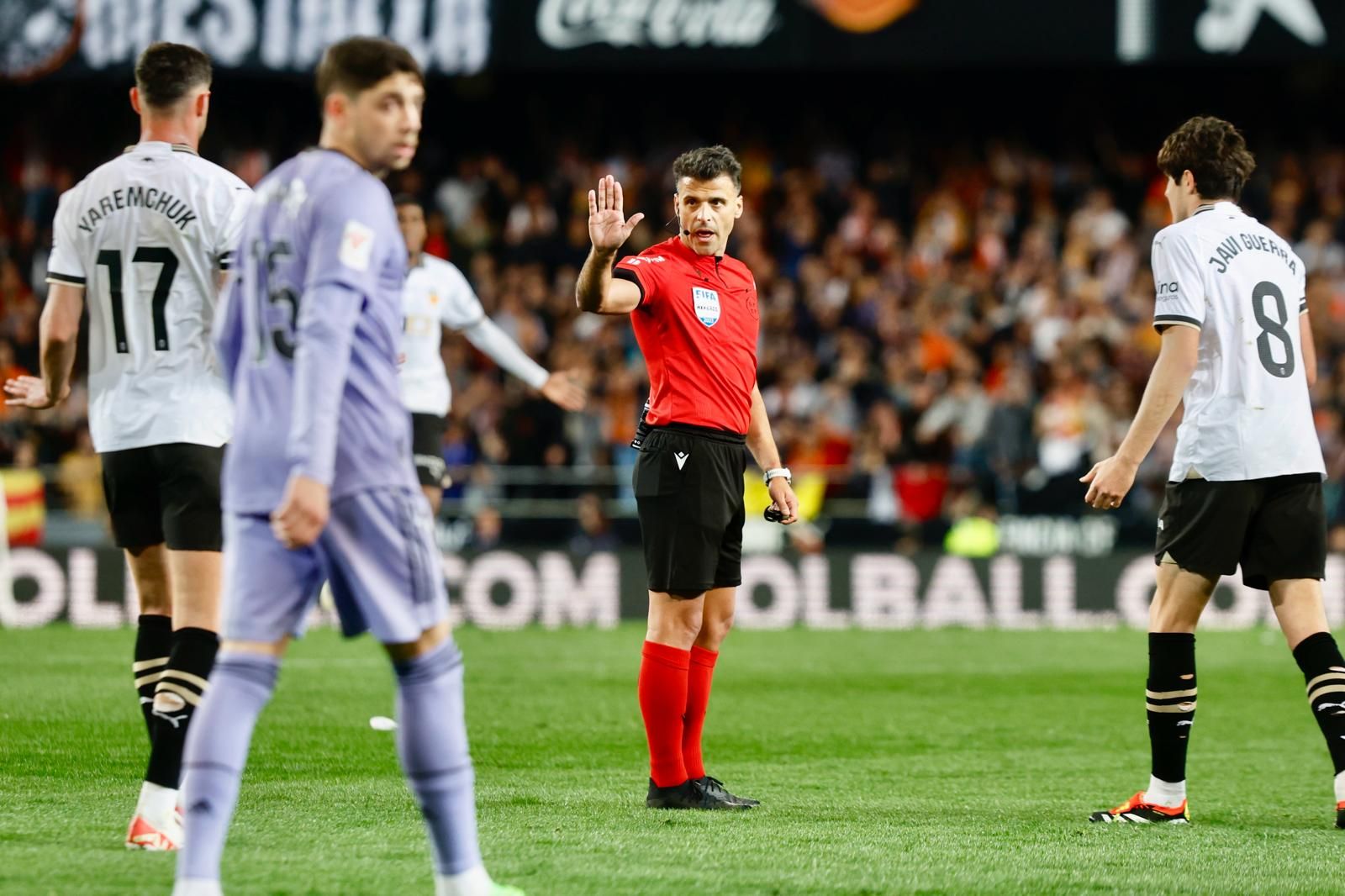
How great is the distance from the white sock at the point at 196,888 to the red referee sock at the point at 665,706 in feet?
8.16

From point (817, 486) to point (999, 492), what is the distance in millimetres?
1747

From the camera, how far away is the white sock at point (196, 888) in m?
3.88

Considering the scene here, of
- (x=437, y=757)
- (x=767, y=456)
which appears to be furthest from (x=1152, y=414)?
(x=437, y=757)

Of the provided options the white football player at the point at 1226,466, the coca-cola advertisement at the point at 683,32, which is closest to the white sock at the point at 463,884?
the white football player at the point at 1226,466

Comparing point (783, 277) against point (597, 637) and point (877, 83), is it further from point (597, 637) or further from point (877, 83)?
point (597, 637)

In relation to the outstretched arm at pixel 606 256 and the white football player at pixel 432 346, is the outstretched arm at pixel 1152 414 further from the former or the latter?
the white football player at pixel 432 346

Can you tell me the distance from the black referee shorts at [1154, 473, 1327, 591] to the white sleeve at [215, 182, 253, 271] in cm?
319

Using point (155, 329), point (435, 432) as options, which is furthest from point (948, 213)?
point (155, 329)

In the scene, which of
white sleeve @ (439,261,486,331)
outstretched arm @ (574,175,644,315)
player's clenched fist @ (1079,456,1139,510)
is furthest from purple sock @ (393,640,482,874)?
white sleeve @ (439,261,486,331)

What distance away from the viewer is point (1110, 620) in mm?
15828

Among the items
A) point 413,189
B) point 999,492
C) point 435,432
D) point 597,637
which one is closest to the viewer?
point 435,432

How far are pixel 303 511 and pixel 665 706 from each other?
104 inches

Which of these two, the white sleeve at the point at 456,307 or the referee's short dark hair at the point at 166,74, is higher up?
the referee's short dark hair at the point at 166,74

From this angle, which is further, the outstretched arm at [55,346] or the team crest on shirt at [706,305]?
the team crest on shirt at [706,305]
